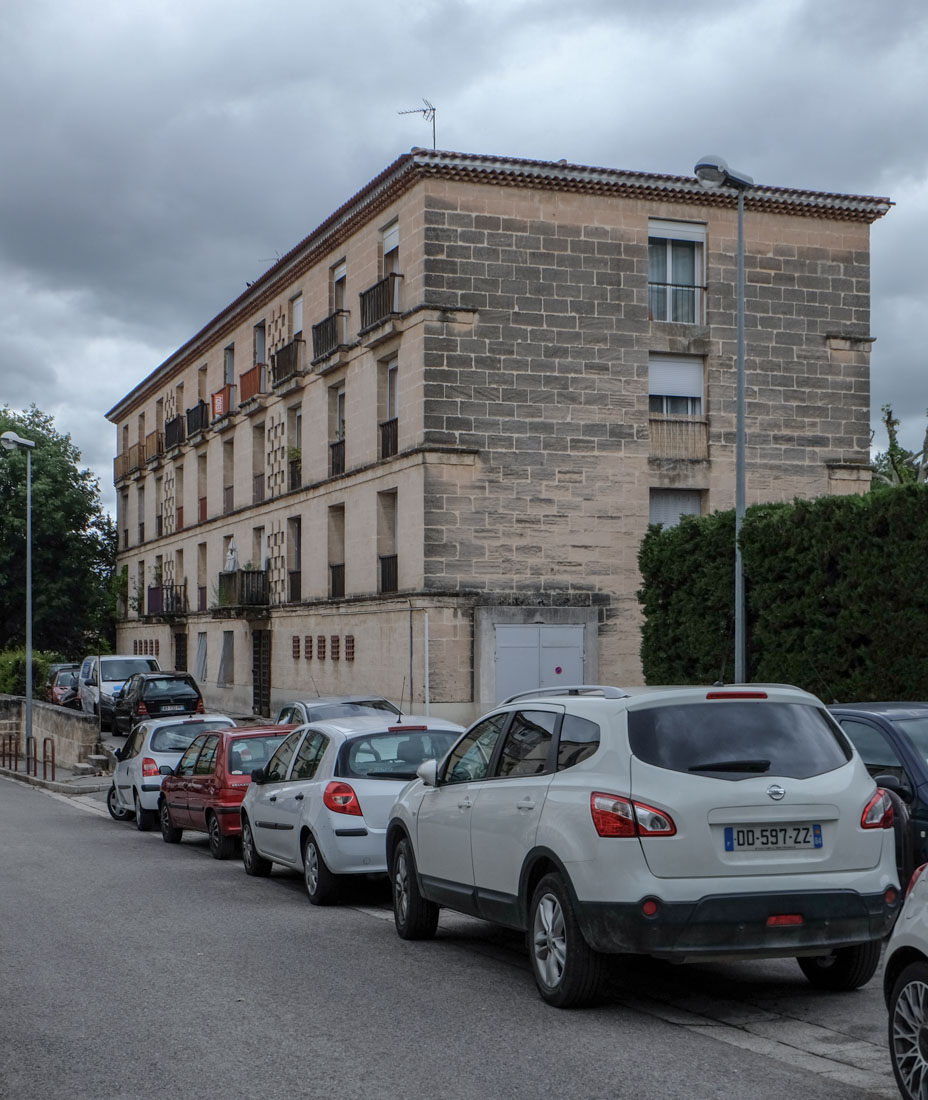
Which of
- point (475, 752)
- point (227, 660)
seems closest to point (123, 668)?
point (227, 660)

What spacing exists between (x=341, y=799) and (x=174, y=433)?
43662 mm

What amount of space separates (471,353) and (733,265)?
675 centimetres

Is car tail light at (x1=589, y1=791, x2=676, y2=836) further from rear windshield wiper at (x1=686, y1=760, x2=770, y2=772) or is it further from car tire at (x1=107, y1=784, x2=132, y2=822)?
car tire at (x1=107, y1=784, x2=132, y2=822)

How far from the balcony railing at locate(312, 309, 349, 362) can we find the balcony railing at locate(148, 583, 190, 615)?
16886mm

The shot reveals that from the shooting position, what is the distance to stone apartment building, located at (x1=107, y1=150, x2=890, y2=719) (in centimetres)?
3167

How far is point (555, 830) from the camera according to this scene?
8008mm

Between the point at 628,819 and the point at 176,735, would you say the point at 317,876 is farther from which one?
the point at 176,735

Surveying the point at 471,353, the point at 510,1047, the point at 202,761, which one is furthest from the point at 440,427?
the point at 510,1047

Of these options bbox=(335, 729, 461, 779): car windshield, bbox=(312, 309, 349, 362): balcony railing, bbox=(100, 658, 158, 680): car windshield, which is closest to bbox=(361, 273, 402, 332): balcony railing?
bbox=(312, 309, 349, 362): balcony railing

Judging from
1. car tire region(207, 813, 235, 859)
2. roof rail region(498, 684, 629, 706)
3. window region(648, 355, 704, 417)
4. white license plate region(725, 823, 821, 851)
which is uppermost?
window region(648, 355, 704, 417)

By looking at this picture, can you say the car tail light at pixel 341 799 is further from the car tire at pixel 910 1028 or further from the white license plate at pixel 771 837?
the car tire at pixel 910 1028

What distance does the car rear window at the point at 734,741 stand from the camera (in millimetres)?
7742

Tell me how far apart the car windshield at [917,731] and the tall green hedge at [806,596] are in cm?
679

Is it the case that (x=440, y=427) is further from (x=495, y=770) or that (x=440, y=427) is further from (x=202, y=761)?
(x=495, y=770)
